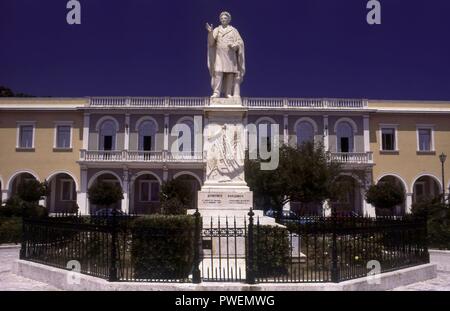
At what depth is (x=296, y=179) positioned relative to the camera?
23062 mm

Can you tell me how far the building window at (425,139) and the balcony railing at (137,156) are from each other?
57.4 feet

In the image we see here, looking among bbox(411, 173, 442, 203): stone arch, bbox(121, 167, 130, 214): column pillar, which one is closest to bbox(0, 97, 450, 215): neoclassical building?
bbox(121, 167, 130, 214): column pillar

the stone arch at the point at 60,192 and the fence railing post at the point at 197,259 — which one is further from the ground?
the stone arch at the point at 60,192

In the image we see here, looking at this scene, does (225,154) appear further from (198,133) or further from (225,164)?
(198,133)

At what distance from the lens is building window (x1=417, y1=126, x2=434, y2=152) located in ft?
120

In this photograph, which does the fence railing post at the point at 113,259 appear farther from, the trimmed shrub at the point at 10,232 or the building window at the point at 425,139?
the building window at the point at 425,139

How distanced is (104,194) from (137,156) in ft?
18.9

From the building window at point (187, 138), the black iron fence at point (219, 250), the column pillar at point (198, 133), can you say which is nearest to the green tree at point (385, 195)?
the column pillar at point (198, 133)

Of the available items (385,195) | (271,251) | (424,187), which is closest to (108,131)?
(385,195)

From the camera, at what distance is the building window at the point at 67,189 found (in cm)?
3728

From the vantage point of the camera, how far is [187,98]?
1430 inches

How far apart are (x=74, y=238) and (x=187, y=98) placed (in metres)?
28.4

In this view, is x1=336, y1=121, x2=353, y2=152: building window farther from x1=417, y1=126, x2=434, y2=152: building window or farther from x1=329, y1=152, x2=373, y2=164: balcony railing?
x1=417, y1=126, x2=434, y2=152: building window
